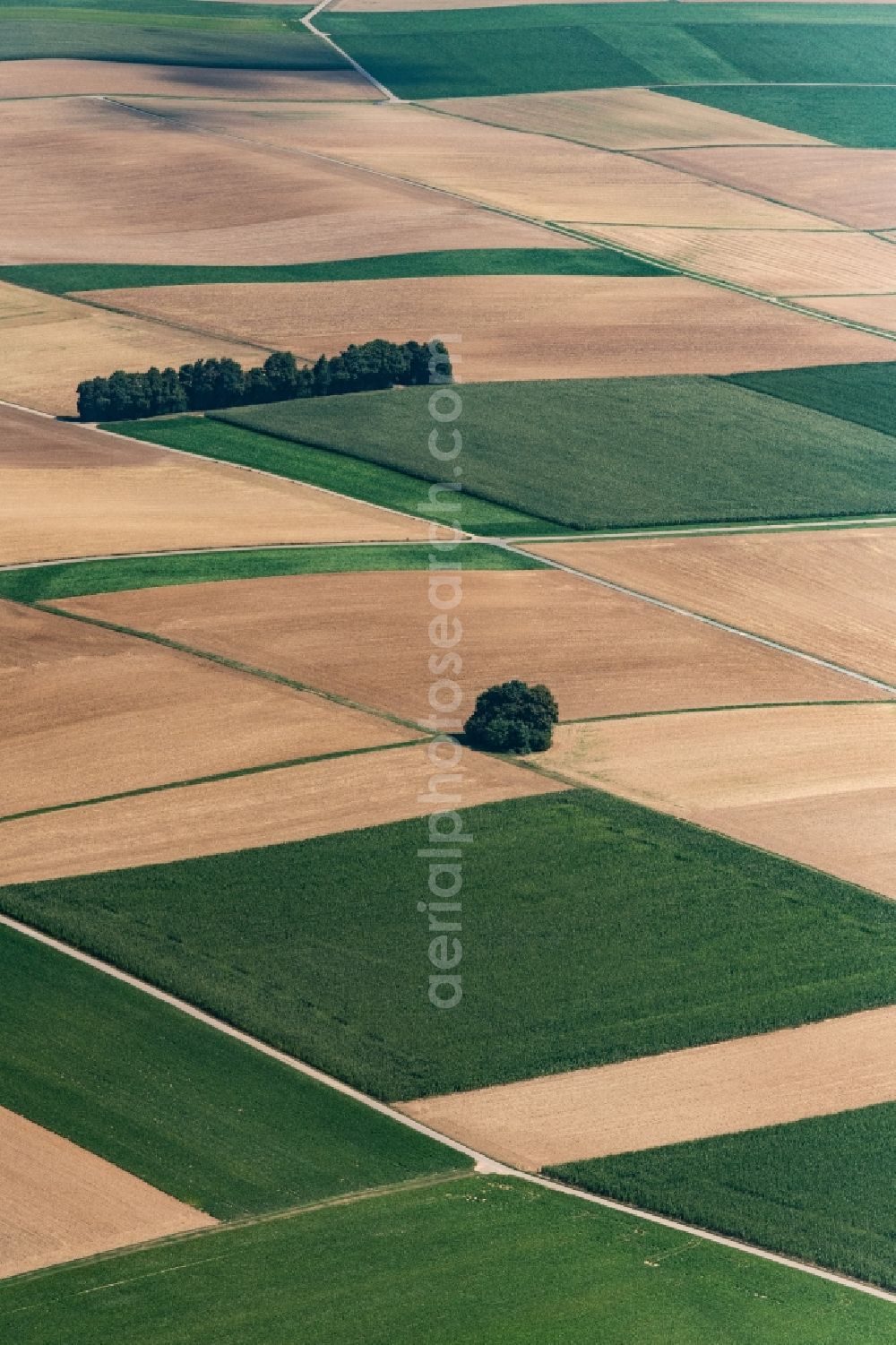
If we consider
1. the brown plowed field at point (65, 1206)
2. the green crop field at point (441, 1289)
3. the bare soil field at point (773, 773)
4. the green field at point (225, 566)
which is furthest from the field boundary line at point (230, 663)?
the green crop field at point (441, 1289)

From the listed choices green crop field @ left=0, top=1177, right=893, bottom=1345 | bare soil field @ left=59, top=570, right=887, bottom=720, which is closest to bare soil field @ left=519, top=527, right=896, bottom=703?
bare soil field @ left=59, top=570, right=887, bottom=720

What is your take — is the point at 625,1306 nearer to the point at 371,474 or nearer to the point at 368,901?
the point at 368,901

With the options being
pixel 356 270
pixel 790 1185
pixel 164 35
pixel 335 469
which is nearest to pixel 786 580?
pixel 335 469

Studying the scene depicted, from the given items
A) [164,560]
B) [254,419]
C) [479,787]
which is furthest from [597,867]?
[254,419]

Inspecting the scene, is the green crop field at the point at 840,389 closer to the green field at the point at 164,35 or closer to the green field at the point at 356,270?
the green field at the point at 356,270

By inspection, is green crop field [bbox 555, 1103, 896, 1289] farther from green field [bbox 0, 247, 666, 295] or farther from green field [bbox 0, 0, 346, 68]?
green field [bbox 0, 0, 346, 68]

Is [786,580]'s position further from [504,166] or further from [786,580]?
[504,166]
